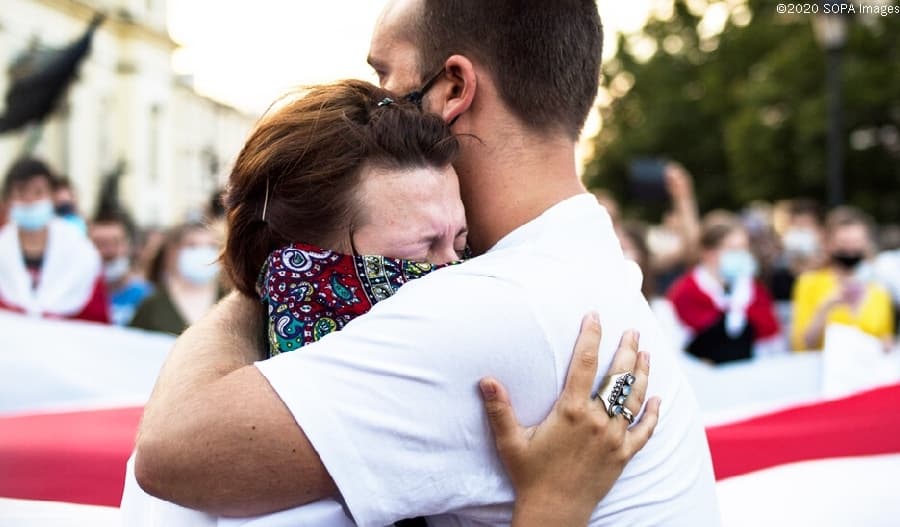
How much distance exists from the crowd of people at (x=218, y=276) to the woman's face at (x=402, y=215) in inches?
138

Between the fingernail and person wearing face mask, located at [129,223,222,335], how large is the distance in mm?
4919

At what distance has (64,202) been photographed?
22.3 ft

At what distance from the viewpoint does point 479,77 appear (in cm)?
224

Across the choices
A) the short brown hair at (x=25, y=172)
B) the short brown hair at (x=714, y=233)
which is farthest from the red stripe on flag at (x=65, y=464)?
the short brown hair at (x=714, y=233)

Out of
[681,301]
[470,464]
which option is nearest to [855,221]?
[681,301]

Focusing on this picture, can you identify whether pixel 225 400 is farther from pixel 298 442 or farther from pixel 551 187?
pixel 551 187

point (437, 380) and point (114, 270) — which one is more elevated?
point (437, 380)

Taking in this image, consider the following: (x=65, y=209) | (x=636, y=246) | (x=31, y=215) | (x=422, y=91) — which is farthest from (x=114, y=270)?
(x=422, y=91)

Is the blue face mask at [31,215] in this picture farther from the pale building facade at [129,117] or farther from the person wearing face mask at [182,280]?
the person wearing face mask at [182,280]

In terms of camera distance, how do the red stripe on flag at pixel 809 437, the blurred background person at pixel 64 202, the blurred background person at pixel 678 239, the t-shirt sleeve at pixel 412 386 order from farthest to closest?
the blurred background person at pixel 678 239, the blurred background person at pixel 64 202, the red stripe on flag at pixel 809 437, the t-shirt sleeve at pixel 412 386

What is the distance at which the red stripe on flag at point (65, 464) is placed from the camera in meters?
2.80

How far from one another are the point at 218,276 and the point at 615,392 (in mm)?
3690

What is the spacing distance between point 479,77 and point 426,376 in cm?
83

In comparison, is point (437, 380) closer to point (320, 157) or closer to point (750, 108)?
point (320, 157)
